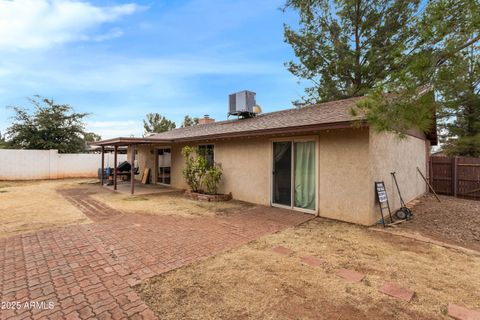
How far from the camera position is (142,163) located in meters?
14.8

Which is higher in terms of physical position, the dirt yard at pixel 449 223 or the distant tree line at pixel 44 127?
the distant tree line at pixel 44 127

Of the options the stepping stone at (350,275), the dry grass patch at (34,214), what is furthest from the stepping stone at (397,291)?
the dry grass patch at (34,214)

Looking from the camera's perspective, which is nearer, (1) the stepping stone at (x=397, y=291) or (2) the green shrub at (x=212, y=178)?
(1) the stepping stone at (x=397, y=291)

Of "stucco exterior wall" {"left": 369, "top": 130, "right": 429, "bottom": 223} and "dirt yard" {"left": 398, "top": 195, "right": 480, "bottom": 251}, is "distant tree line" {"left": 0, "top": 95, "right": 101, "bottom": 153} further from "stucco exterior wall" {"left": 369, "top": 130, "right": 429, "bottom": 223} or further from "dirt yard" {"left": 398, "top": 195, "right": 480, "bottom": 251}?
"dirt yard" {"left": 398, "top": 195, "right": 480, "bottom": 251}

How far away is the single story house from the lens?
550 cm

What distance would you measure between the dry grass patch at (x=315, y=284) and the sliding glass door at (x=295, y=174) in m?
2.33

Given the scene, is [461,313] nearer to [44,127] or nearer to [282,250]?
[282,250]

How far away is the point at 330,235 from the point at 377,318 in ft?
8.37

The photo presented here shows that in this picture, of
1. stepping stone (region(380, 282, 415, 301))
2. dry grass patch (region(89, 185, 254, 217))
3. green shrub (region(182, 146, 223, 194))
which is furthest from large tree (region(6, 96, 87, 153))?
stepping stone (region(380, 282, 415, 301))

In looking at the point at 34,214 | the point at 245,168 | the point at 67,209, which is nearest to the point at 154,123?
the point at 67,209

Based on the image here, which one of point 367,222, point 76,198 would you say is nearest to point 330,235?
point 367,222

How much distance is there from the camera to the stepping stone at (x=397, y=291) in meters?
2.67

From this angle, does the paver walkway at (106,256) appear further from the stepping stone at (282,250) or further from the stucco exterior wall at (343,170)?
the stucco exterior wall at (343,170)

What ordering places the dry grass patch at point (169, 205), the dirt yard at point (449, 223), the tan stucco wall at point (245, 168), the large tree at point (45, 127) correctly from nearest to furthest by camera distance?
the dirt yard at point (449, 223)
the dry grass patch at point (169, 205)
the tan stucco wall at point (245, 168)
the large tree at point (45, 127)
